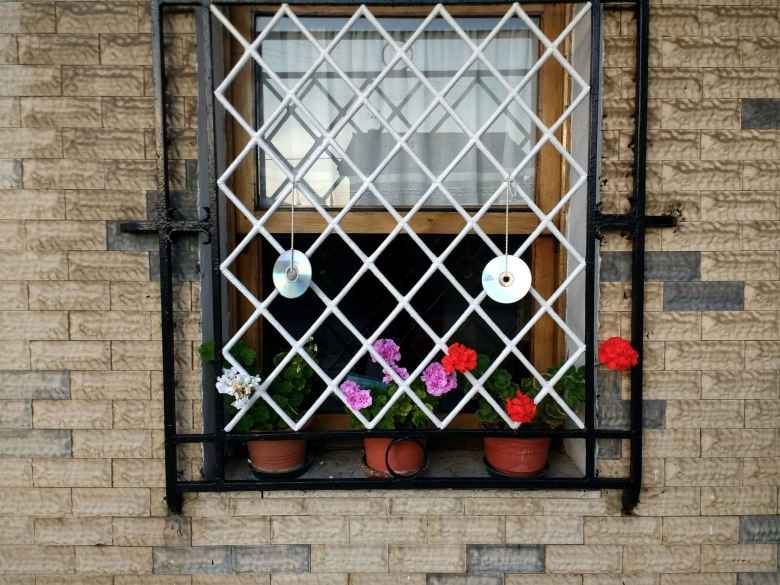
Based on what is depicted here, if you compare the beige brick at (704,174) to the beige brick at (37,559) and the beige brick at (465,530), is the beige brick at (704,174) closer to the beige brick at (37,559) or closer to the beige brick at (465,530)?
the beige brick at (465,530)

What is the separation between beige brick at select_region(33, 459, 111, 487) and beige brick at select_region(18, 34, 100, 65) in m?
1.26

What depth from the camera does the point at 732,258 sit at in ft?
5.55

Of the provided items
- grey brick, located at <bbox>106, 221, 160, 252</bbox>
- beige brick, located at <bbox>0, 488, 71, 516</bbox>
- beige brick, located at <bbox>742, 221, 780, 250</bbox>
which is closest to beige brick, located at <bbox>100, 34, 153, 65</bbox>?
grey brick, located at <bbox>106, 221, 160, 252</bbox>

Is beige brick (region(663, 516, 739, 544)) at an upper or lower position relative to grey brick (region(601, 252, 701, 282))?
lower

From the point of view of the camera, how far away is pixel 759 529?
5.73ft

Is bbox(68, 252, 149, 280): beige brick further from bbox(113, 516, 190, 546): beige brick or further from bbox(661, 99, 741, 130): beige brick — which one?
bbox(661, 99, 741, 130): beige brick

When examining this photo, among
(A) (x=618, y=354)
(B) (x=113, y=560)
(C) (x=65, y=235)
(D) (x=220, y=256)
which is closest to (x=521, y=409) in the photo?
(A) (x=618, y=354)

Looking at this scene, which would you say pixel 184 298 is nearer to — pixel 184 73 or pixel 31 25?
pixel 184 73

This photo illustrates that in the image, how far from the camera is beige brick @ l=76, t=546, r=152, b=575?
5.72 ft

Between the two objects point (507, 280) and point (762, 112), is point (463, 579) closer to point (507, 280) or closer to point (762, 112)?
point (507, 280)

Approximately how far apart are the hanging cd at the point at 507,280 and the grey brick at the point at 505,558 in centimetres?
81

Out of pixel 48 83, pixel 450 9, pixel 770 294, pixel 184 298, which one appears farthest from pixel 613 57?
pixel 48 83

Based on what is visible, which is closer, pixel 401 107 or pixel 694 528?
pixel 694 528

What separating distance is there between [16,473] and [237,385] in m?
0.81
